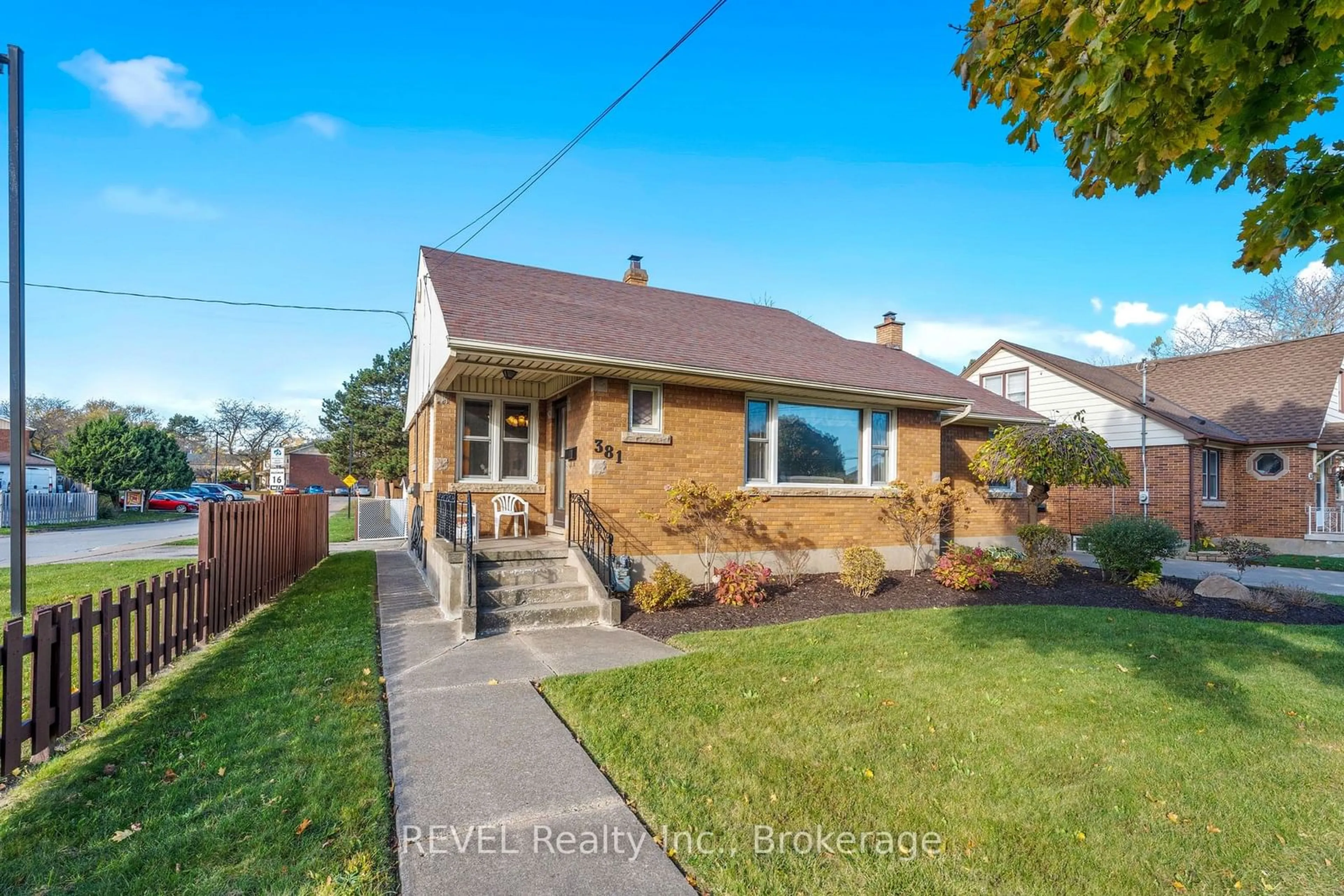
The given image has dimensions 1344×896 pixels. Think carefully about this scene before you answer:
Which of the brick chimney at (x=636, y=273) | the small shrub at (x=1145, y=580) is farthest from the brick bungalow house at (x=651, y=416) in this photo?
the small shrub at (x=1145, y=580)

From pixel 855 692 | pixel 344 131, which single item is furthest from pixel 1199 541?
pixel 344 131

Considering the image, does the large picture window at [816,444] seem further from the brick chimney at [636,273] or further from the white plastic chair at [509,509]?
the brick chimney at [636,273]

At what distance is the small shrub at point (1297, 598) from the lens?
8.67 m

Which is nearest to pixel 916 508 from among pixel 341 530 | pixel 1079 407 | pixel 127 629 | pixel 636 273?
pixel 636 273

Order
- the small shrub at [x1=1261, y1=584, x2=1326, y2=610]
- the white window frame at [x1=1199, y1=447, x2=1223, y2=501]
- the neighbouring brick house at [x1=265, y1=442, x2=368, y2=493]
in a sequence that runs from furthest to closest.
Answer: the neighbouring brick house at [x1=265, y1=442, x2=368, y2=493] < the white window frame at [x1=1199, y1=447, x2=1223, y2=501] < the small shrub at [x1=1261, y1=584, x2=1326, y2=610]

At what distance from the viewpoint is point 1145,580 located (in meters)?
10.1

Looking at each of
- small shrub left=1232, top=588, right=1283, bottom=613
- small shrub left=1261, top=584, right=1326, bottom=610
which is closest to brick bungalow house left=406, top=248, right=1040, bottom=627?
small shrub left=1232, top=588, right=1283, bottom=613

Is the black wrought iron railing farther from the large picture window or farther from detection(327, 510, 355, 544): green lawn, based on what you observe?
detection(327, 510, 355, 544): green lawn

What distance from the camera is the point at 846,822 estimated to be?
314 cm

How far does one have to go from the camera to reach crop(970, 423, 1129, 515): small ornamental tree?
10.6 metres

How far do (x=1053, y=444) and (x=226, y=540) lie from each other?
1213 centimetres

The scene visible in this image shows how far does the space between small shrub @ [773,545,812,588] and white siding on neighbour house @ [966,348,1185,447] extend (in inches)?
442

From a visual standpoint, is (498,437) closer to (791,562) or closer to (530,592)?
(530,592)

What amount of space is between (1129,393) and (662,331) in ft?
54.5
